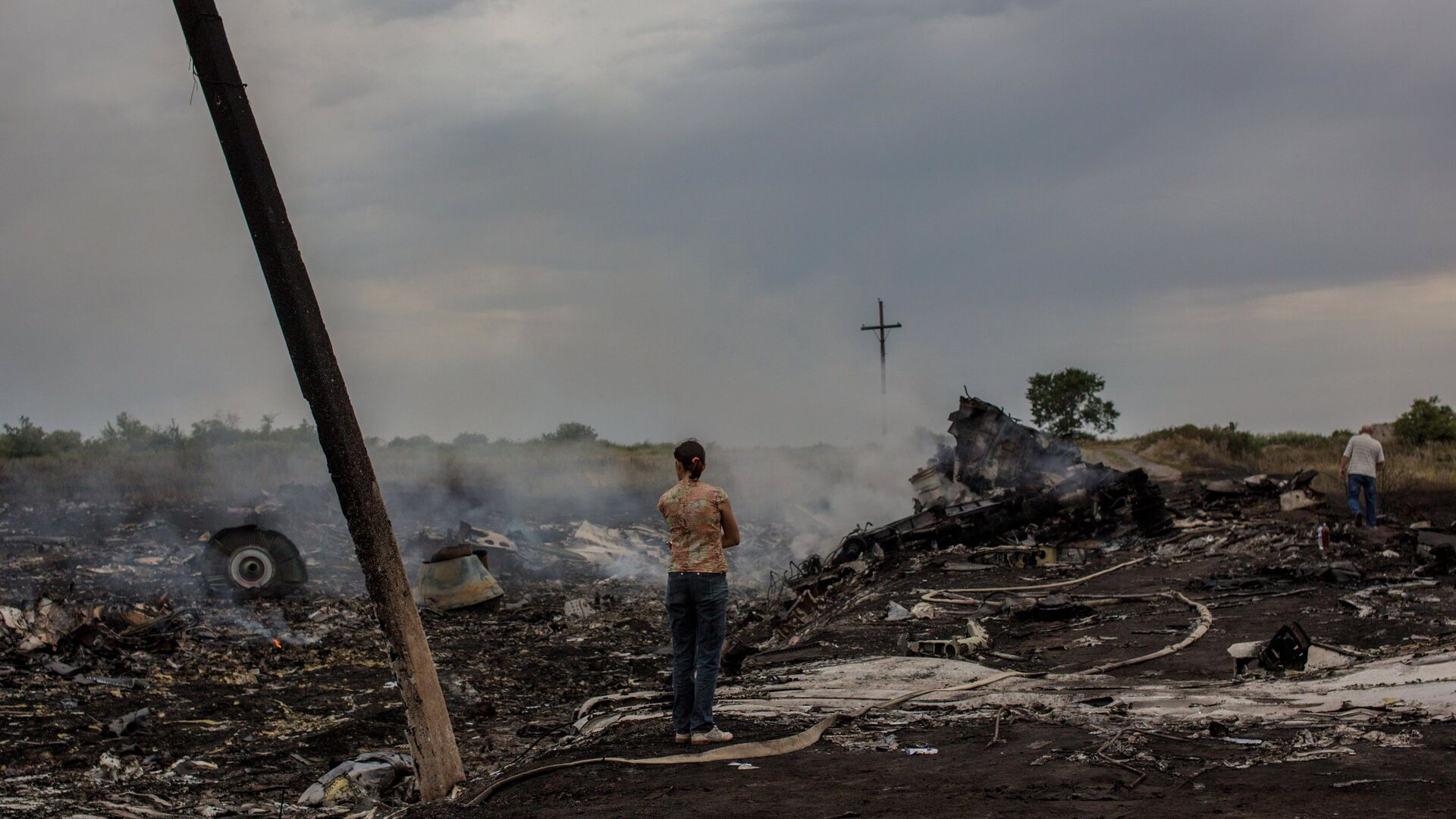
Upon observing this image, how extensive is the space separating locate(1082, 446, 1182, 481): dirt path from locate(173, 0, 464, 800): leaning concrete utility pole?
2387 centimetres

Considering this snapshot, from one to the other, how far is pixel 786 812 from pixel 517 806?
1.52 m

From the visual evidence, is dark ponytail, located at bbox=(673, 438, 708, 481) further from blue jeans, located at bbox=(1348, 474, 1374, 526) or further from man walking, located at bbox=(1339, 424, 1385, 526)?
blue jeans, located at bbox=(1348, 474, 1374, 526)

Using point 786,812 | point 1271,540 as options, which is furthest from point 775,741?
point 1271,540

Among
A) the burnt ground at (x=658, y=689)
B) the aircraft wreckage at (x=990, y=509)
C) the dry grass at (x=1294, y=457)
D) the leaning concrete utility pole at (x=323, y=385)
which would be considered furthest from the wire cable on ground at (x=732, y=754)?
the dry grass at (x=1294, y=457)

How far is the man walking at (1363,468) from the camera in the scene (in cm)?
1569

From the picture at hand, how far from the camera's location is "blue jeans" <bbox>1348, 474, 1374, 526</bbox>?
51.9 feet

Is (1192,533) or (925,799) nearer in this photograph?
(925,799)

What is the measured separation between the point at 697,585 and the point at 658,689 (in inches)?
111

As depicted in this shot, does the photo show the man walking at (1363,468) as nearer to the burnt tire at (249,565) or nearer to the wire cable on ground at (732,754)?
the wire cable on ground at (732,754)

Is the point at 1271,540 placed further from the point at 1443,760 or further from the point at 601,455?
the point at 601,455

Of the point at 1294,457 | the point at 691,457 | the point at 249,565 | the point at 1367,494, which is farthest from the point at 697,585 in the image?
the point at 1294,457

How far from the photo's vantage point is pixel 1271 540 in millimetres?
15422

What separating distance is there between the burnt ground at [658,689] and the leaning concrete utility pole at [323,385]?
49 centimetres

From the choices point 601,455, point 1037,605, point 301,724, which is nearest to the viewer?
point 301,724
